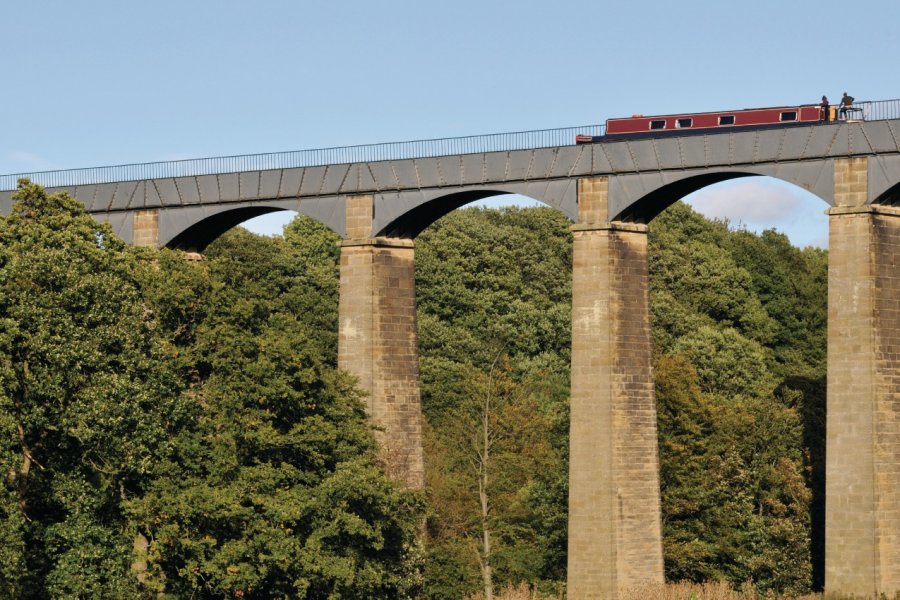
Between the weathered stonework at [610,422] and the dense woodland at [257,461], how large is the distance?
561 cm

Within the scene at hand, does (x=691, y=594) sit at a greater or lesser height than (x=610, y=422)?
lesser

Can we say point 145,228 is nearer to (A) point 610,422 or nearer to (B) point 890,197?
(A) point 610,422

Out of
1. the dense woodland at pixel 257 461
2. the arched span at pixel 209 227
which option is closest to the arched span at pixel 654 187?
the dense woodland at pixel 257 461

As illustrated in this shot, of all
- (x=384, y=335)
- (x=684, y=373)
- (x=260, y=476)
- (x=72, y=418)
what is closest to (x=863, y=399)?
(x=260, y=476)

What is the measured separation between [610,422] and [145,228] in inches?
934

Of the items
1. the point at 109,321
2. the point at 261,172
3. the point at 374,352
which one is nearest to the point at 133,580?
the point at 109,321

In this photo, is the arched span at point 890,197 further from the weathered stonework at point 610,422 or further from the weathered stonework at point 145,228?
the weathered stonework at point 145,228

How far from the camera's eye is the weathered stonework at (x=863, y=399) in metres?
60.8

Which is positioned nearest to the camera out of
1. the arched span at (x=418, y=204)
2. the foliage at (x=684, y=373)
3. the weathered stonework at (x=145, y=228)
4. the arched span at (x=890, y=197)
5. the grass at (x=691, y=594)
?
the arched span at (x=890, y=197)

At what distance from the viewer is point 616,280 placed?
6712 cm

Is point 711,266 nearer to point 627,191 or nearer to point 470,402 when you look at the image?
point 470,402

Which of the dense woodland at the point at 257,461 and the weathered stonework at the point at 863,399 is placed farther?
the weathered stonework at the point at 863,399

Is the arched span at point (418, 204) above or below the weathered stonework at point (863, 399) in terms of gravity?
above

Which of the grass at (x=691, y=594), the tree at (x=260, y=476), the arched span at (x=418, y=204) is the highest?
the arched span at (x=418, y=204)
